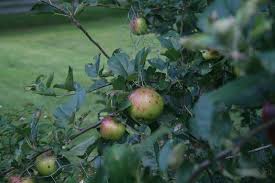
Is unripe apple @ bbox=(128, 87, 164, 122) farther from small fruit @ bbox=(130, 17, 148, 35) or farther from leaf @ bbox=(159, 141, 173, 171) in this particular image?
small fruit @ bbox=(130, 17, 148, 35)

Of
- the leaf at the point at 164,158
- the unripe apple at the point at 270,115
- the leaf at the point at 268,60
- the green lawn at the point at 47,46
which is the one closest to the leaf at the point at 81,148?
the leaf at the point at 164,158

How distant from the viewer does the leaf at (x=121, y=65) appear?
1.22m

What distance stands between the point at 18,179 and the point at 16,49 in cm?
539

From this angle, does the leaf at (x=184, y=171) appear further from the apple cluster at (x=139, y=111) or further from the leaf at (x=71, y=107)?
the leaf at (x=71, y=107)

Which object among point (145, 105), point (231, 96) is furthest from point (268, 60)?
point (145, 105)

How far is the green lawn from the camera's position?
500cm

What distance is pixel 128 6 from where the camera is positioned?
2.22m

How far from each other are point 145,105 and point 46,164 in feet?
1.11

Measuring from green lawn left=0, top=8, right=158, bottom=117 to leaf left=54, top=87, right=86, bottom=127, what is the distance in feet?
9.13

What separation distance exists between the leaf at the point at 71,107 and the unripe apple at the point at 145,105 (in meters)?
0.14

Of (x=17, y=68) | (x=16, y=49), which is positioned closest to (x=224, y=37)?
(x=17, y=68)

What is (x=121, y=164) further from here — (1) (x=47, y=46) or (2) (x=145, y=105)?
(1) (x=47, y=46)

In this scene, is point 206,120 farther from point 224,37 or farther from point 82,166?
point 82,166

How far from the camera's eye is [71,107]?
122 centimetres
